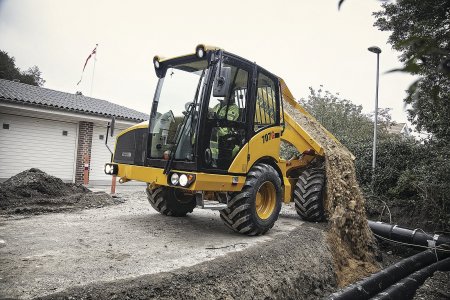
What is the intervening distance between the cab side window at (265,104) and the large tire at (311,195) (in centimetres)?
169

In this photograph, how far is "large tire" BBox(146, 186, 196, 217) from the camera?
6.18m

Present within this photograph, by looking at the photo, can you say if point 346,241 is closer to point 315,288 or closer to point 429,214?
point 315,288

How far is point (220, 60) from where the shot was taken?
15.5 ft

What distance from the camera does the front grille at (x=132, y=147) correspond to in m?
5.18

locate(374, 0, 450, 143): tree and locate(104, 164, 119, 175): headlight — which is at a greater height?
locate(374, 0, 450, 143): tree

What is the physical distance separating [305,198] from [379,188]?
5.50 m

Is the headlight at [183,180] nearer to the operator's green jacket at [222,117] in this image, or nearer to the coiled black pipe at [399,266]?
the operator's green jacket at [222,117]

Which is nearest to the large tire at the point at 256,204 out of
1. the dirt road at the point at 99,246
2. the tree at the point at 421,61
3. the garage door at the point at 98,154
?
the dirt road at the point at 99,246

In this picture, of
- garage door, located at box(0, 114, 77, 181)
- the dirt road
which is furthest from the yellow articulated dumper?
garage door, located at box(0, 114, 77, 181)

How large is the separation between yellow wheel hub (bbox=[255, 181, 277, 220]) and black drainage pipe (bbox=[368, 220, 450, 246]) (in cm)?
358

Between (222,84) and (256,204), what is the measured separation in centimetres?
212

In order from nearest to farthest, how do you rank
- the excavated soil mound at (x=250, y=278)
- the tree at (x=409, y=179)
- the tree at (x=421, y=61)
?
the tree at (x=421, y=61), the excavated soil mound at (x=250, y=278), the tree at (x=409, y=179)

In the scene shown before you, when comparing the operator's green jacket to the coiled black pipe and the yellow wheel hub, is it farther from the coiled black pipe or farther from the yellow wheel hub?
the coiled black pipe

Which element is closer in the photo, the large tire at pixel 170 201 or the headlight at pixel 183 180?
the headlight at pixel 183 180
